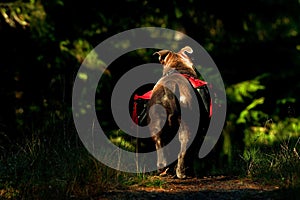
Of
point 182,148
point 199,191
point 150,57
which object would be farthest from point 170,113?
point 150,57

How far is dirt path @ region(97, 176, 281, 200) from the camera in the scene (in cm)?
652

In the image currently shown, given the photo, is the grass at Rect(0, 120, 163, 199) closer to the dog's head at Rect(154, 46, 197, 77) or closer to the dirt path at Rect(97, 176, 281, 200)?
the dirt path at Rect(97, 176, 281, 200)

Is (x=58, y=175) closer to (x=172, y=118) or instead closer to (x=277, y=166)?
(x=172, y=118)

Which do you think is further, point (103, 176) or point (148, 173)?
point (148, 173)

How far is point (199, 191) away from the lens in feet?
22.6

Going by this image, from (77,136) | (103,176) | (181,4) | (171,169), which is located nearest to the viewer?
(103,176)

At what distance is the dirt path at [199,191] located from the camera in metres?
6.52

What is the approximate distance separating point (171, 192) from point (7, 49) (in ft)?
23.3

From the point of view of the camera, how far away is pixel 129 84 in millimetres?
13047

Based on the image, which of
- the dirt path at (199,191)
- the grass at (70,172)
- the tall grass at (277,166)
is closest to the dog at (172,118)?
the dirt path at (199,191)

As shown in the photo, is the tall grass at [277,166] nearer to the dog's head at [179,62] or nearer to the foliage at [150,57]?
the dog's head at [179,62]

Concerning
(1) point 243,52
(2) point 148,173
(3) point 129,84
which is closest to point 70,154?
(2) point 148,173

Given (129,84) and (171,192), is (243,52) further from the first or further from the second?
(171,192)

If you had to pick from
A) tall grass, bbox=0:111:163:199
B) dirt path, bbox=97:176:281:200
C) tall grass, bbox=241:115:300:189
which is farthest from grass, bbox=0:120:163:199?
tall grass, bbox=241:115:300:189
